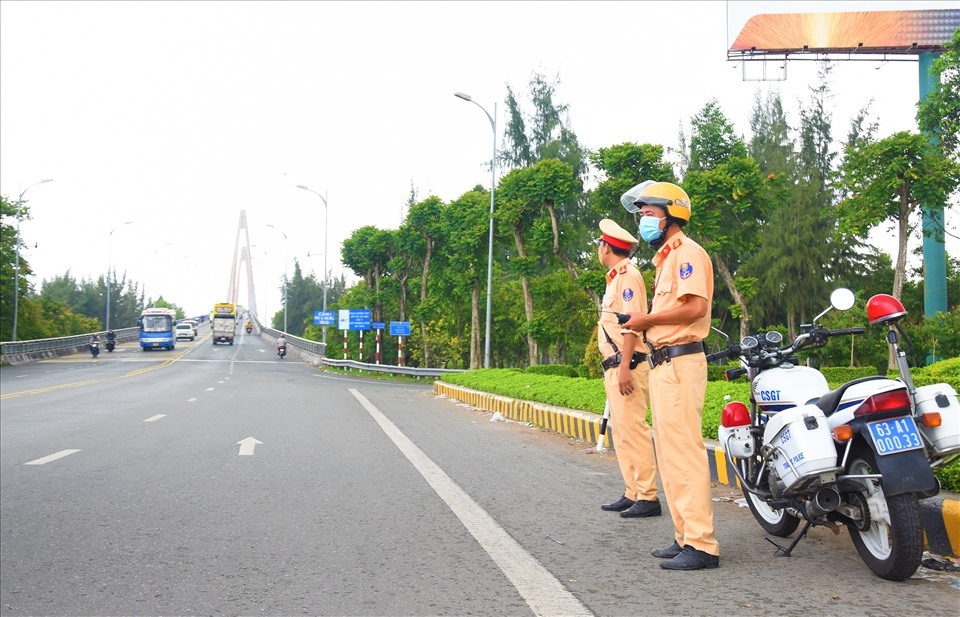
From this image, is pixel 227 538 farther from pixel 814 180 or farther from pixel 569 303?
pixel 814 180

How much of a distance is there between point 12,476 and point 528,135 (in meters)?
42.8

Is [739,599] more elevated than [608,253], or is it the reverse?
[608,253]

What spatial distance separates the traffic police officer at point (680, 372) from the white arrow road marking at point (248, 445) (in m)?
6.50

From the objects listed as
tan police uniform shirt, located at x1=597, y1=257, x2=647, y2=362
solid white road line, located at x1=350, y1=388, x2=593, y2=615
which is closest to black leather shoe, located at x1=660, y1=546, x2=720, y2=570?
solid white road line, located at x1=350, y1=388, x2=593, y2=615

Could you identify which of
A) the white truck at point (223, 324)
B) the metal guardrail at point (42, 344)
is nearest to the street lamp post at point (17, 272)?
the metal guardrail at point (42, 344)

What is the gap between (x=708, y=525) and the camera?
4.85 metres

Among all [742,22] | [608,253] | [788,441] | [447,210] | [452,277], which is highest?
[742,22]

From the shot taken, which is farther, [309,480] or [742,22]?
[742,22]

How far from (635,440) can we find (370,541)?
78.4 inches

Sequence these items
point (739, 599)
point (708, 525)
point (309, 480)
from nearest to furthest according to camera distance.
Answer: point (739, 599), point (708, 525), point (309, 480)

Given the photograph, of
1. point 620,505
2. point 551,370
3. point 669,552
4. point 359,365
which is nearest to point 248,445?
point 620,505

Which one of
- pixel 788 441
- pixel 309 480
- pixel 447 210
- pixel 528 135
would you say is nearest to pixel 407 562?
pixel 788 441

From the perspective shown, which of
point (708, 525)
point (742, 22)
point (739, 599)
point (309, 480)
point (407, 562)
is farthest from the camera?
point (742, 22)

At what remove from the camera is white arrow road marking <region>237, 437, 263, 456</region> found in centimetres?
1050
